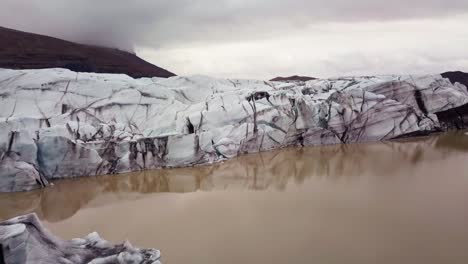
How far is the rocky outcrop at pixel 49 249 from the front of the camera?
4.97 meters

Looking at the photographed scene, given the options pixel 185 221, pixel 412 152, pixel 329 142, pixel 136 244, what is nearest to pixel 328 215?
pixel 185 221

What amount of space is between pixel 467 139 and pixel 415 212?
1248 centimetres

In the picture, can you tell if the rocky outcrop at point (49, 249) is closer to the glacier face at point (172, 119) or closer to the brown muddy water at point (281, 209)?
the brown muddy water at point (281, 209)

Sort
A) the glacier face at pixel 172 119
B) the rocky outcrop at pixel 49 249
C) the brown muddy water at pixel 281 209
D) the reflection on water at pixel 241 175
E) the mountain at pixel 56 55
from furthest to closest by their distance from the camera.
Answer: the mountain at pixel 56 55 < the glacier face at pixel 172 119 < the reflection on water at pixel 241 175 < the brown muddy water at pixel 281 209 < the rocky outcrop at pixel 49 249

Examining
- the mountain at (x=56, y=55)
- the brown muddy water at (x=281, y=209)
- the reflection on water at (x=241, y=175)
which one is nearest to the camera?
the brown muddy water at (x=281, y=209)

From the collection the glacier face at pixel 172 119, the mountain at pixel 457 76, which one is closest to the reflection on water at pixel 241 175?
the glacier face at pixel 172 119

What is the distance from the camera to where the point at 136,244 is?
7090 mm

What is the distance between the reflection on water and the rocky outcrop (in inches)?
141

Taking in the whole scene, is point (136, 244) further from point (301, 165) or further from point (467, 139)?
point (467, 139)

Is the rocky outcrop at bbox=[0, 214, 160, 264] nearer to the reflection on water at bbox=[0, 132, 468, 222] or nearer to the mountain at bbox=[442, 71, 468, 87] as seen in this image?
the reflection on water at bbox=[0, 132, 468, 222]

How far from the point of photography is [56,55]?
105 ft

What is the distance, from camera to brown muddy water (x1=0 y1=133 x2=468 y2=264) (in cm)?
650

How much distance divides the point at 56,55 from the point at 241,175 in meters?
23.4

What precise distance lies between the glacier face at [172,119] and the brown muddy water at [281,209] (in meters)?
0.66
